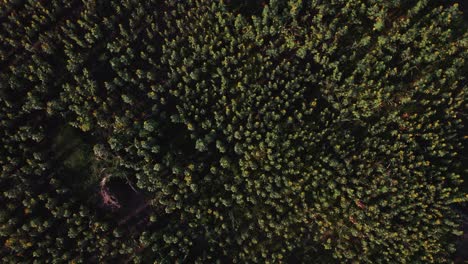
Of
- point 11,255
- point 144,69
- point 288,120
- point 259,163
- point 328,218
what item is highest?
point 144,69

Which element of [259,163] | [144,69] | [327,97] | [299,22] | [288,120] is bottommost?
[259,163]

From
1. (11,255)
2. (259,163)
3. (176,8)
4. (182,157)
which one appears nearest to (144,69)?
(176,8)

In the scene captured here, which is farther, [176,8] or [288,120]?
[176,8]

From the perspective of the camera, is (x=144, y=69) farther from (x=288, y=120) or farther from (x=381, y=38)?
(x=381, y=38)

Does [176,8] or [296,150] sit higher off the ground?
[176,8]

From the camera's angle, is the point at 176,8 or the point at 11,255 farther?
the point at 176,8

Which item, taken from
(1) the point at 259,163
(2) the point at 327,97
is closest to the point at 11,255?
(1) the point at 259,163

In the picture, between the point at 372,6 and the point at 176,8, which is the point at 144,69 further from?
the point at 372,6
